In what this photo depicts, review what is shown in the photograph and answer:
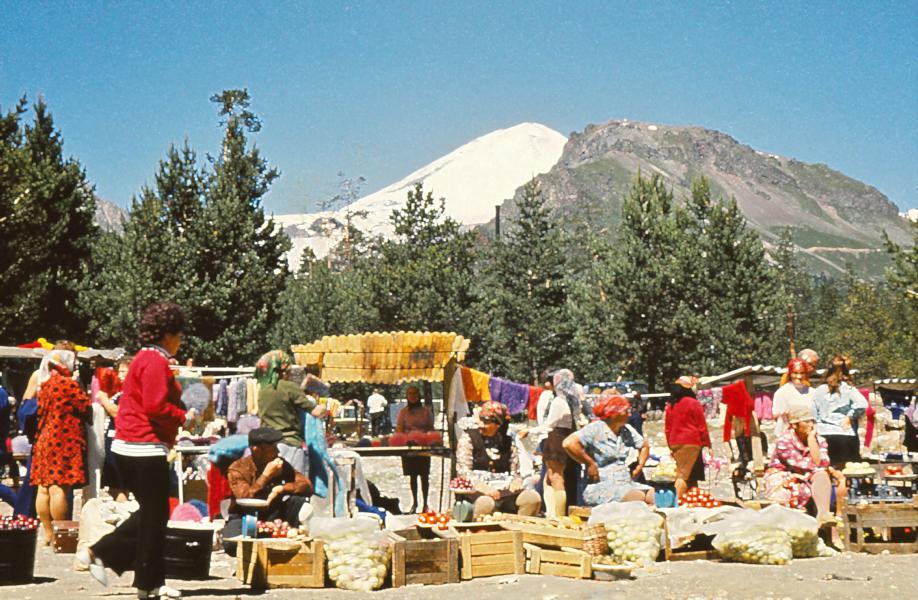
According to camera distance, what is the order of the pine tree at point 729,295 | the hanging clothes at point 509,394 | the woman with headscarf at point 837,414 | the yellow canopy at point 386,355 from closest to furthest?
the woman with headscarf at point 837,414 → the yellow canopy at point 386,355 → the hanging clothes at point 509,394 → the pine tree at point 729,295

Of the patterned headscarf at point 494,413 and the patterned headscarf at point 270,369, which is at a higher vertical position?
the patterned headscarf at point 270,369

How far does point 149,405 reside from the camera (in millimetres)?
6684

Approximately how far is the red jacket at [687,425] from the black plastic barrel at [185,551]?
6.13 meters

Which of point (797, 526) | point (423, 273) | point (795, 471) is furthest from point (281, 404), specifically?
point (423, 273)

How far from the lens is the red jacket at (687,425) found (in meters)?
12.5

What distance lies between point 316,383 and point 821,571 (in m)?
6.04

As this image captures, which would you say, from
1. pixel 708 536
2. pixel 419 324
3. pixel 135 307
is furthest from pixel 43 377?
pixel 419 324

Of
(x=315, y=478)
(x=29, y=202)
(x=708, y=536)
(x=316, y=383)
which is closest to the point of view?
(x=708, y=536)

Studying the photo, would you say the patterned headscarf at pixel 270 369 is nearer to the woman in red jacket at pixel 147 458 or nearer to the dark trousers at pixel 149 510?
the woman in red jacket at pixel 147 458

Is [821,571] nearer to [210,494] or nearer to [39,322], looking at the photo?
[210,494]

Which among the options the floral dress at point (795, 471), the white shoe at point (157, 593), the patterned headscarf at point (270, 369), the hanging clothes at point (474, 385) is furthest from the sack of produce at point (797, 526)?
the hanging clothes at point (474, 385)

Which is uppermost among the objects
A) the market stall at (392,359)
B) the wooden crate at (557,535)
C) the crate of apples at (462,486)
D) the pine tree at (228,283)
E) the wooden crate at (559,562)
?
the pine tree at (228,283)

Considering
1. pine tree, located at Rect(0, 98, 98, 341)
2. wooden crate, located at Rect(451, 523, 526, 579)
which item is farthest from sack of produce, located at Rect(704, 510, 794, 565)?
pine tree, located at Rect(0, 98, 98, 341)

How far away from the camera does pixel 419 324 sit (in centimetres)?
4297
